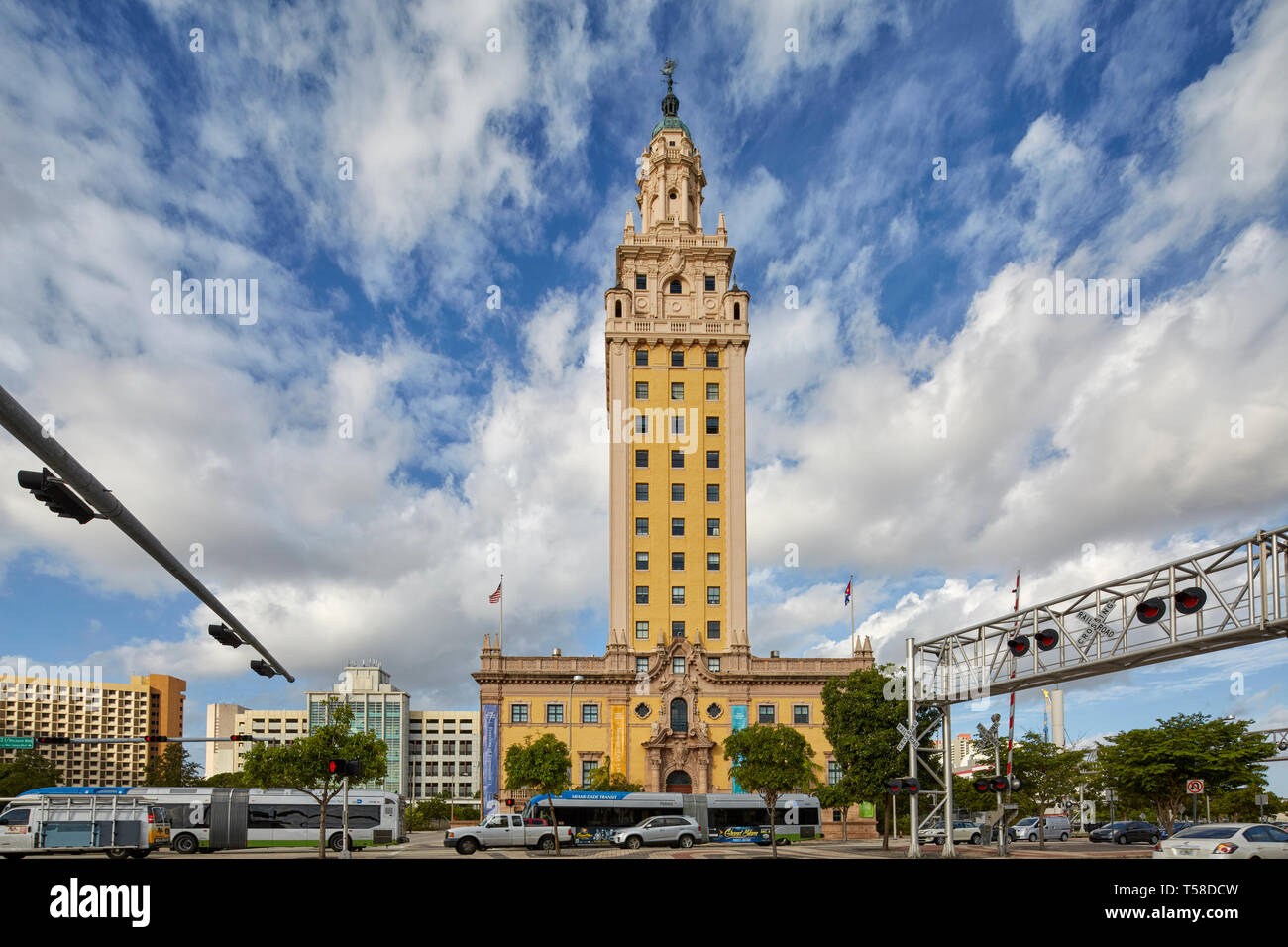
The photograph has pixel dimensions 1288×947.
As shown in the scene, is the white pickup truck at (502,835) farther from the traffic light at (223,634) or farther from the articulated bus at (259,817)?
the traffic light at (223,634)

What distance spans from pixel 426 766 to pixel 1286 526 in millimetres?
193896

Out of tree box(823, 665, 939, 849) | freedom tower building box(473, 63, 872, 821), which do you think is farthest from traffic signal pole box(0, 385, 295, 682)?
freedom tower building box(473, 63, 872, 821)

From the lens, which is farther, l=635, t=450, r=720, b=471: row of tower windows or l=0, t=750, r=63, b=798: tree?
l=0, t=750, r=63, b=798: tree

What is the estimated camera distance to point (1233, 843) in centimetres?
2473

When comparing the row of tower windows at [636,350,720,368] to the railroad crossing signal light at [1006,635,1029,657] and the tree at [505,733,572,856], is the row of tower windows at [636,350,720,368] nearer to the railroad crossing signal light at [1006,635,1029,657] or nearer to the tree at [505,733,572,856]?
the tree at [505,733,572,856]

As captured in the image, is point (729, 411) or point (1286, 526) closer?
point (1286, 526)

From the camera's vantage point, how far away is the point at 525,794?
7269 centimetres

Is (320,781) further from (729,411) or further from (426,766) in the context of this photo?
(426,766)

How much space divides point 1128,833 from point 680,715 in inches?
1308

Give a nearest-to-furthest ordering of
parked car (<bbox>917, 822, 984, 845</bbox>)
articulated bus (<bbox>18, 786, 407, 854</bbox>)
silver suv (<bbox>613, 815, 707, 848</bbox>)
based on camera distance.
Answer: articulated bus (<bbox>18, 786, 407, 854</bbox>) → silver suv (<bbox>613, 815, 707, 848</bbox>) → parked car (<bbox>917, 822, 984, 845</bbox>)

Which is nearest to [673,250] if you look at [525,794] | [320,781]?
[525,794]

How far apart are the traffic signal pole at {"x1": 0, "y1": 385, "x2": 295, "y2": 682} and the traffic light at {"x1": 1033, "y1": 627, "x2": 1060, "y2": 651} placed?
1002 inches

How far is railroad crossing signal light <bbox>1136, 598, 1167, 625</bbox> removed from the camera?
27.0 meters
